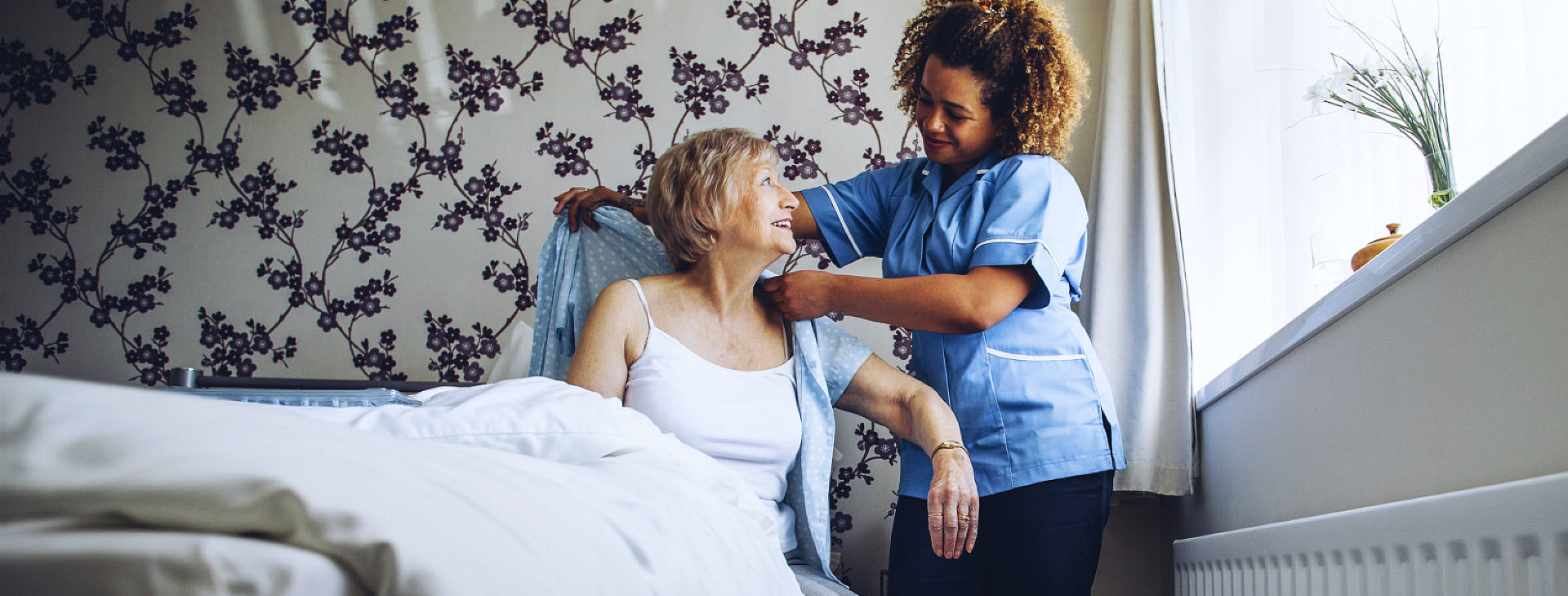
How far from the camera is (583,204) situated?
193 cm

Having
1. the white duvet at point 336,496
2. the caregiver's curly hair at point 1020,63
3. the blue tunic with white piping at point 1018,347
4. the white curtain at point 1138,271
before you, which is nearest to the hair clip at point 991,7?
the caregiver's curly hair at point 1020,63

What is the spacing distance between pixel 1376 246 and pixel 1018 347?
0.53 metres

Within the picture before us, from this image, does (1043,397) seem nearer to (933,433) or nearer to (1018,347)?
(1018,347)

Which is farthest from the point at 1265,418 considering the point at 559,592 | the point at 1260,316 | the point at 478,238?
the point at 478,238

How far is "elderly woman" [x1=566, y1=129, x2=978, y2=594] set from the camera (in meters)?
1.57

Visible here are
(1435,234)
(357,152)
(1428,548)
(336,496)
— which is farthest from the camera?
(357,152)

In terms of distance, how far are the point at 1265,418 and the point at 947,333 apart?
1.77ft

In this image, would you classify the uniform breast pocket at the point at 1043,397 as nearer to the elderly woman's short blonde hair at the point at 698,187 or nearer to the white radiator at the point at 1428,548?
the white radiator at the point at 1428,548

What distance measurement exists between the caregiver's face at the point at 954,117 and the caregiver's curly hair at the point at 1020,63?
0.02 m

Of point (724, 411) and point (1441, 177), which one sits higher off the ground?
point (1441, 177)

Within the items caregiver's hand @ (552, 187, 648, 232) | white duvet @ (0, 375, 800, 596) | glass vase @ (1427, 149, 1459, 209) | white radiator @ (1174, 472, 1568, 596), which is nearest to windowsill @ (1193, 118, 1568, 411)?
glass vase @ (1427, 149, 1459, 209)

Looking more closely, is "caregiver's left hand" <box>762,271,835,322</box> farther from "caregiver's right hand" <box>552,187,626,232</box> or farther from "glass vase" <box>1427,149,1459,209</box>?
"glass vase" <box>1427,149,1459,209</box>

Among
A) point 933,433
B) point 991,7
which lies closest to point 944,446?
point 933,433

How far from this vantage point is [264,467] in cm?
43
